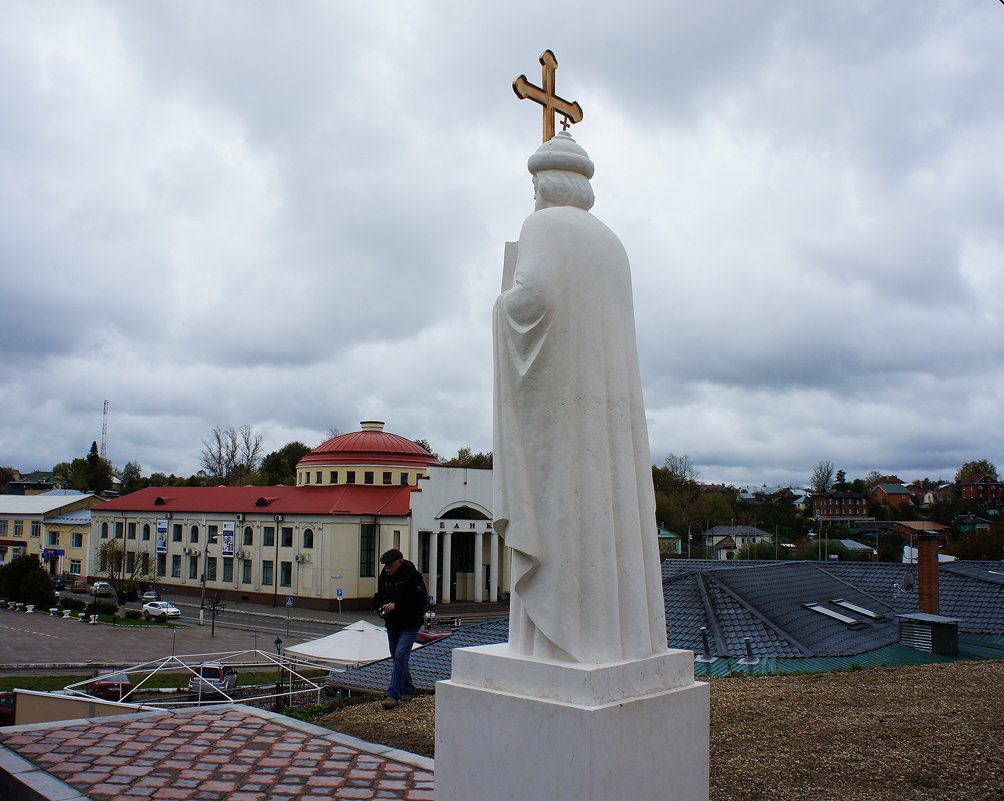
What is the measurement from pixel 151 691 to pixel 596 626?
57.3 feet

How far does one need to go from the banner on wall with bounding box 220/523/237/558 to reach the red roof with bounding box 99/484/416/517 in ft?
3.26

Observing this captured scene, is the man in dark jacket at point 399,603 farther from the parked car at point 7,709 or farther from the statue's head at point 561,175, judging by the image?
the parked car at point 7,709

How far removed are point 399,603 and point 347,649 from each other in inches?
464

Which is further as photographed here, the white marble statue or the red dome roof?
the red dome roof

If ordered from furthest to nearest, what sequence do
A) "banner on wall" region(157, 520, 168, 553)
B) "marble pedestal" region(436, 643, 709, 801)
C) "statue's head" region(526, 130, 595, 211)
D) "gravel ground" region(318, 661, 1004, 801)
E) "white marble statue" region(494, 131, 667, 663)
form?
"banner on wall" region(157, 520, 168, 553) < "gravel ground" region(318, 661, 1004, 801) < "statue's head" region(526, 130, 595, 211) < "white marble statue" region(494, 131, 667, 663) < "marble pedestal" region(436, 643, 709, 801)

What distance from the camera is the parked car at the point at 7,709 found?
10.6 meters

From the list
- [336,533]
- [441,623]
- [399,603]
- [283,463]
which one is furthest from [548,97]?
[283,463]

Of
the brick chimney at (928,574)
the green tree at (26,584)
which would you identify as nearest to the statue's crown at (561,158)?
the brick chimney at (928,574)

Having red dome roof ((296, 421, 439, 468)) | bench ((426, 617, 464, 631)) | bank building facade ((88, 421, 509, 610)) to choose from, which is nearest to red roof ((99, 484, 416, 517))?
bank building facade ((88, 421, 509, 610))

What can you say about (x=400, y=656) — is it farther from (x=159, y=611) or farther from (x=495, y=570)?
(x=159, y=611)

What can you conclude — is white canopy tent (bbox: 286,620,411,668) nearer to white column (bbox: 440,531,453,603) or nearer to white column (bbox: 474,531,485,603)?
white column (bbox: 440,531,453,603)

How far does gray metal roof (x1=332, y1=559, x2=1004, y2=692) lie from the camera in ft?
41.4

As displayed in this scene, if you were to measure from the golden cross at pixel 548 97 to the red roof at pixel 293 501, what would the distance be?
40450mm

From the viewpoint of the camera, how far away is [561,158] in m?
4.58
